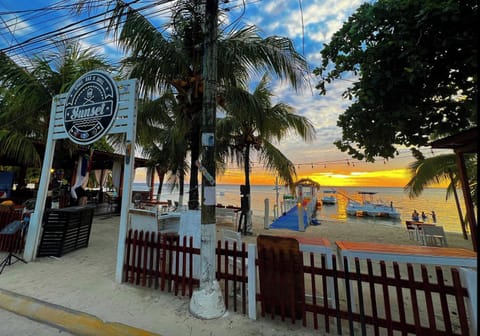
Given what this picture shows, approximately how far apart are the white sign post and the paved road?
1049 millimetres

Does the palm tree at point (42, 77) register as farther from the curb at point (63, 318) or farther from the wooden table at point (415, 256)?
the wooden table at point (415, 256)

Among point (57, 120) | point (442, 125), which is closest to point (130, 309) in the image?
point (57, 120)

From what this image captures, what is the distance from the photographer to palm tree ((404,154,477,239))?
7613 mm

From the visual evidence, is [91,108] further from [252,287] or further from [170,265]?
[252,287]

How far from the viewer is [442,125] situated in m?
3.72

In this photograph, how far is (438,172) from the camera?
27.1 feet

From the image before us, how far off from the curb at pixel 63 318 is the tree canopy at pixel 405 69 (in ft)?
15.4

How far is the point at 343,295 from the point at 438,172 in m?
8.49

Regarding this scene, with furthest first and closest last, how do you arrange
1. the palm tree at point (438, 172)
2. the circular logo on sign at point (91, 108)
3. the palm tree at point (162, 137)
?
the palm tree at point (438, 172), the palm tree at point (162, 137), the circular logo on sign at point (91, 108)

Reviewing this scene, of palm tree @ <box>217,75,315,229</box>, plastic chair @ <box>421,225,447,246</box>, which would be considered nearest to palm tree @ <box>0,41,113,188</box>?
palm tree @ <box>217,75,315,229</box>

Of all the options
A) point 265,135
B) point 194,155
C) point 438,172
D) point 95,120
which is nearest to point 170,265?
point 194,155

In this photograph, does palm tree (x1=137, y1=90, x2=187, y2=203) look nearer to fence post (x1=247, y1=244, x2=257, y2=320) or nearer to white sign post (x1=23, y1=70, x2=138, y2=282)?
white sign post (x1=23, y1=70, x2=138, y2=282)

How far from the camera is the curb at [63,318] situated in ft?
7.51

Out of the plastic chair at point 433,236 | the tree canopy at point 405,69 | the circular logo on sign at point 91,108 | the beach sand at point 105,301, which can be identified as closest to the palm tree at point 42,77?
the circular logo on sign at point 91,108
